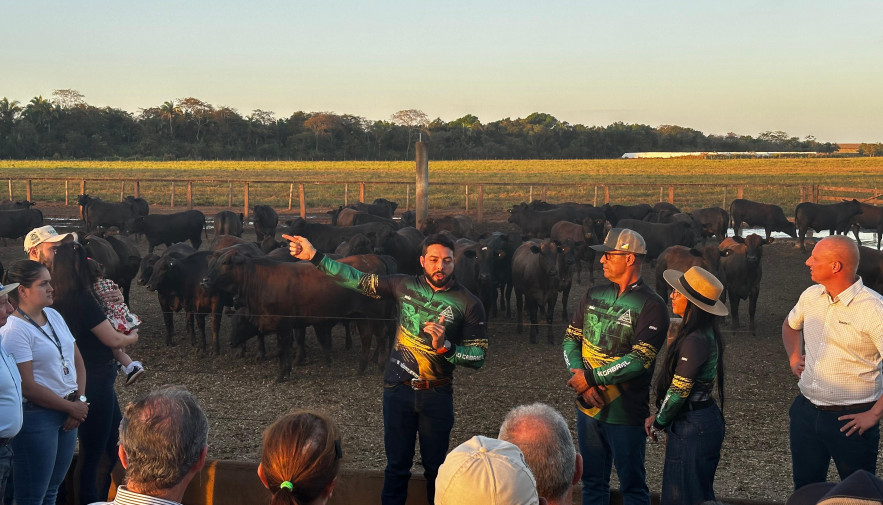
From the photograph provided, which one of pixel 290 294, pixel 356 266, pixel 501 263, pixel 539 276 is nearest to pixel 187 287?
pixel 290 294

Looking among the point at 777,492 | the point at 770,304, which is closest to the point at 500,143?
the point at 770,304

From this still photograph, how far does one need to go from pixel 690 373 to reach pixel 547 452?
4.89ft

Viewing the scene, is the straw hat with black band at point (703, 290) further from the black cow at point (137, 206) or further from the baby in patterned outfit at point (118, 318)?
the black cow at point (137, 206)

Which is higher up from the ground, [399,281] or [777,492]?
[399,281]

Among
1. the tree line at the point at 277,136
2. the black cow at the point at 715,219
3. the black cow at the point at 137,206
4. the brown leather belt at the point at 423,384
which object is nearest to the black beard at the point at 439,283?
the brown leather belt at the point at 423,384

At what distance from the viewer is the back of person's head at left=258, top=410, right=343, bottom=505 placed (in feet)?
7.88

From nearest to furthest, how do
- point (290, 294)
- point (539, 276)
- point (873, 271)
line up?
1. point (290, 294)
2. point (539, 276)
3. point (873, 271)

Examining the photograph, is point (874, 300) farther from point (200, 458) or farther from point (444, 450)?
point (200, 458)

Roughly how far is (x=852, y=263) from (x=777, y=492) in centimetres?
263

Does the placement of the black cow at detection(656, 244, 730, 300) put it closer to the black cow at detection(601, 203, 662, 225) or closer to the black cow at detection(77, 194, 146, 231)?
the black cow at detection(601, 203, 662, 225)

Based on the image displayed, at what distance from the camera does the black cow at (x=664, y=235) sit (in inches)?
741

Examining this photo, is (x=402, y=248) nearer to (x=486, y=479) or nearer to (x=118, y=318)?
(x=118, y=318)

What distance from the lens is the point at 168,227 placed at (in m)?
21.3

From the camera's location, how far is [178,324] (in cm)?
1259
